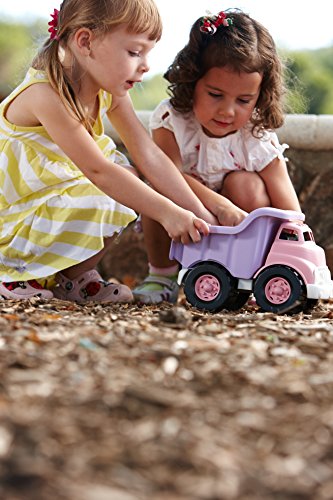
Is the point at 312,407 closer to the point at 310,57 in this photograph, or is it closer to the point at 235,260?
the point at 235,260

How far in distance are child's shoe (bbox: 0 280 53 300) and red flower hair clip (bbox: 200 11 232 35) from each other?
1.12 m

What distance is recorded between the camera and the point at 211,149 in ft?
10.0

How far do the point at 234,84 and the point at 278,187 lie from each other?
1.43ft

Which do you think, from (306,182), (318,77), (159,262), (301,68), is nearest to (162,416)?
(159,262)

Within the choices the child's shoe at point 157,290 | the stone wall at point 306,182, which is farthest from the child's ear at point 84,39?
the stone wall at point 306,182

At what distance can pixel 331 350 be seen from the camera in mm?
1663

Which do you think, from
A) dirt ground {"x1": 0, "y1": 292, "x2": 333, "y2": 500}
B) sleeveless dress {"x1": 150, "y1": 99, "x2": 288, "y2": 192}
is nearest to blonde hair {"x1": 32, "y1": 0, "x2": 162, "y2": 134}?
sleeveless dress {"x1": 150, "y1": 99, "x2": 288, "y2": 192}

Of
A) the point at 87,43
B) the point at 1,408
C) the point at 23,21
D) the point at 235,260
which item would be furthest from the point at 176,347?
the point at 23,21

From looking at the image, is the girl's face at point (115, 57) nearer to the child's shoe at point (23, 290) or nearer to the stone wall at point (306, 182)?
the child's shoe at point (23, 290)

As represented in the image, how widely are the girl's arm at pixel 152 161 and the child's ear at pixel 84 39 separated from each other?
286mm

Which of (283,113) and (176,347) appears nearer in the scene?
(176,347)

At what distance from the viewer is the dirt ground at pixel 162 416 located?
3.43 feet

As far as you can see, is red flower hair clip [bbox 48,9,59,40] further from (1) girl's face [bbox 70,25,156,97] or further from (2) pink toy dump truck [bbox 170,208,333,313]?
(2) pink toy dump truck [bbox 170,208,333,313]

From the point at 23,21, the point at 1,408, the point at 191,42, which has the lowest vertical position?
the point at 1,408
